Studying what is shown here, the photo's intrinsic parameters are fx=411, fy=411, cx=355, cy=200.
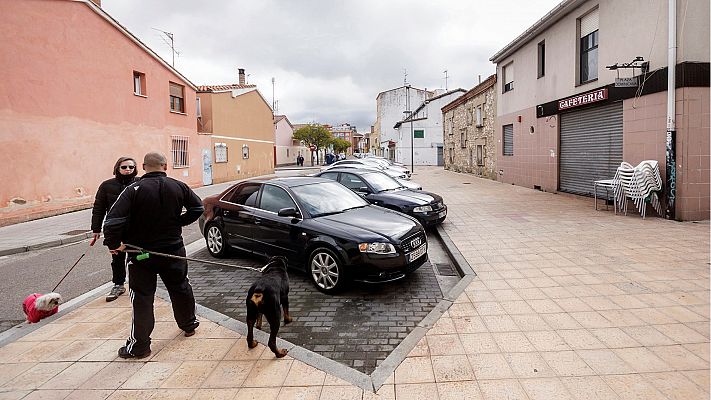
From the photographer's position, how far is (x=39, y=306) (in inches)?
174

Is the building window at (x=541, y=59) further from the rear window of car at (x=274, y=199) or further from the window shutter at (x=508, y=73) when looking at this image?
the rear window of car at (x=274, y=199)

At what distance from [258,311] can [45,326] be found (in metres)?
2.59

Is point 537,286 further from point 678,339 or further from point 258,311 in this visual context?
point 258,311

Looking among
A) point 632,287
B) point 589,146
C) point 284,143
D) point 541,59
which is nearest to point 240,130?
point 541,59

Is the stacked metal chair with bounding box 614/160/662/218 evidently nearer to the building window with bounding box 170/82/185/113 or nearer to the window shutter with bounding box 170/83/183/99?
the building window with bounding box 170/82/185/113

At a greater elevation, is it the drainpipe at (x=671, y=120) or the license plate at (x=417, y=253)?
the drainpipe at (x=671, y=120)

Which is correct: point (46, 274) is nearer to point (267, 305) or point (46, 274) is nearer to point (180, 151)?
point (267, 305)

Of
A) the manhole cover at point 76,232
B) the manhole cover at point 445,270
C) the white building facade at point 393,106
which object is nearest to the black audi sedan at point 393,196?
the manhole cover at point 445,270

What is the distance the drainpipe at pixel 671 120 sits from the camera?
29.2ft

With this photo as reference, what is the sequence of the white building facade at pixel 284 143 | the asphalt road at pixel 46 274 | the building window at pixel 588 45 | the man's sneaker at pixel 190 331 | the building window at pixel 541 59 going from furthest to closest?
the white building facade at pixel 284 143 < the building window at pixel 541 59 < the building window at pixel 588 45 < the asphalt road at pixel 46 274 < the man's sneaker at pixel 190 331

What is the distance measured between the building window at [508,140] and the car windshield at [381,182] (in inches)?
428

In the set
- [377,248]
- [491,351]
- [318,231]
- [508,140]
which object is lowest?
[491,351]

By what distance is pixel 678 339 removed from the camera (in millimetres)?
3643

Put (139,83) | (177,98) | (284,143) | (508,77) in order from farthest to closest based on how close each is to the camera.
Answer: (284,143)
(177,98)
(508,77)
(139,83)
